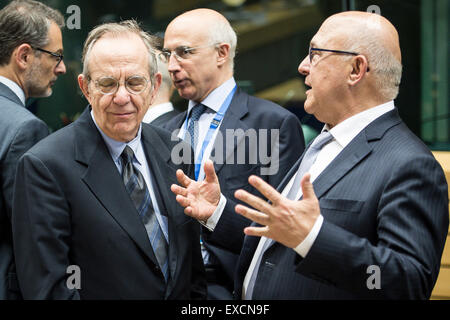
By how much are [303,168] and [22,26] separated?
1.69 meters

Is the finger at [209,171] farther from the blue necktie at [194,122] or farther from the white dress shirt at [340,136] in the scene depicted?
the blue necktie at [194,122]

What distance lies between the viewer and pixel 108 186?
2234 mm

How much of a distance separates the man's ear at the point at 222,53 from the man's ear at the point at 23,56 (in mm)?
1194

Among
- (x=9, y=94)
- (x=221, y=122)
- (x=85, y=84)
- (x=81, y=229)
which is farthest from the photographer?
(x=221, y=122)

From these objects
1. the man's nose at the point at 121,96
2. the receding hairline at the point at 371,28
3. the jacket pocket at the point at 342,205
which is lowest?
the jacket pocket at the point at 342,205

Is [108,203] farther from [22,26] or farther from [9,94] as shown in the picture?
[22,26]

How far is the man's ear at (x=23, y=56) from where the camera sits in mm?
3051

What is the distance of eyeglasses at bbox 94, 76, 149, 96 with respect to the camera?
235 centimetres

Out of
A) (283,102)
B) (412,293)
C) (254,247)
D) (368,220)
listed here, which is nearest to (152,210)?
(254,247)

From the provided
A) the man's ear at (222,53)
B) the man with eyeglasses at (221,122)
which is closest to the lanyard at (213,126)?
the man with eyeglasses at (221,122)

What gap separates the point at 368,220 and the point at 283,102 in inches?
134

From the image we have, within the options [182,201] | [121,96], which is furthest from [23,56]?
[182,201]

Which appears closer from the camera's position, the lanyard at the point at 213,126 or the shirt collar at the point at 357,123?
the shirt collar at the point at 357,123

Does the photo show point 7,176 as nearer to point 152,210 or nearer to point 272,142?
point 152,210
